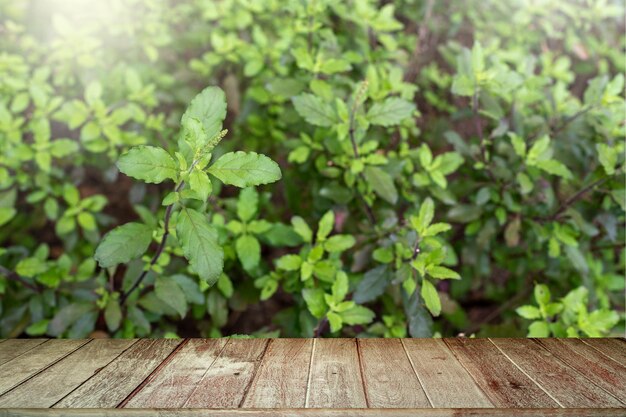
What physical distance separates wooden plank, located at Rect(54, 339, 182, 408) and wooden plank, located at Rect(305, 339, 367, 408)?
0.37 metres

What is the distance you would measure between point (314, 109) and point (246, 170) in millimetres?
578

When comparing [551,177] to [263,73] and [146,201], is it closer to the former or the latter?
[263,73]

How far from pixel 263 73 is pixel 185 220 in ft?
3.87

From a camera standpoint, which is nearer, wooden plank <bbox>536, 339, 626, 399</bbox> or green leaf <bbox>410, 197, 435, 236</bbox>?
wooden plank <bbox>536, 339, 626, 399</bbox>

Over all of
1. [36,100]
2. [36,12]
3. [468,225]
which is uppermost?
[36,12]

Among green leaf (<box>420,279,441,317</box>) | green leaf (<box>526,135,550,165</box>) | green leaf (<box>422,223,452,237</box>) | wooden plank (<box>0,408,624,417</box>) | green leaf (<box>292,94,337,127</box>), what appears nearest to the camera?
wooden plank (<box>0,408,624,417</box>)

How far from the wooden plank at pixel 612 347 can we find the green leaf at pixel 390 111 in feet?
2.80

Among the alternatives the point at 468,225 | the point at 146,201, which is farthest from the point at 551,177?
the point at 146,201

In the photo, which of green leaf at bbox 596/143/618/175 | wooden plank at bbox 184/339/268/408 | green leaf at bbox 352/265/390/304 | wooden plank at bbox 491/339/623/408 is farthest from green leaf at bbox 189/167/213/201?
green leaf at bbox 596/143/618/175

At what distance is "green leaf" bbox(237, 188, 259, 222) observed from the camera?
1.83 metres

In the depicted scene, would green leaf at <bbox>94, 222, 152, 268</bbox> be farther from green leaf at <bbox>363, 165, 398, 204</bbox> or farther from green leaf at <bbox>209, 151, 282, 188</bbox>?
green leaf at <bbox>363, 165, 398, 204</bbox>

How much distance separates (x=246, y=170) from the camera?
125cm

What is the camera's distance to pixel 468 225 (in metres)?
2.17

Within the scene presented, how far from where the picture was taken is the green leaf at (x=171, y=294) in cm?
165
